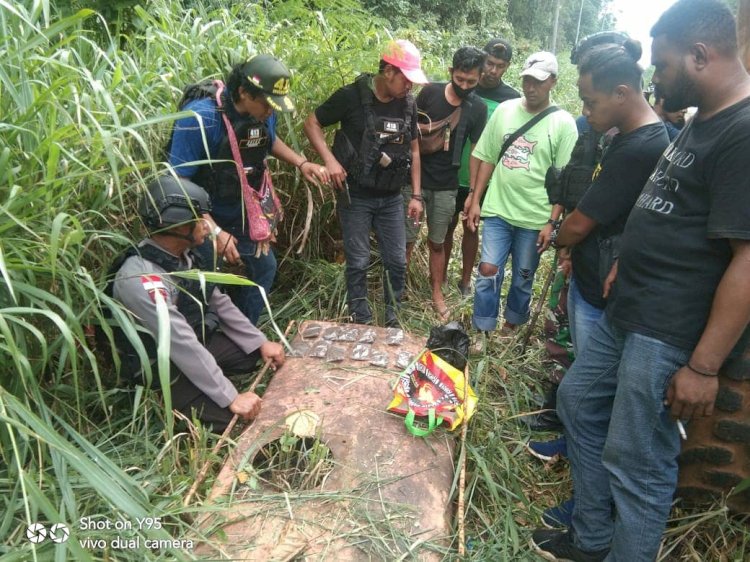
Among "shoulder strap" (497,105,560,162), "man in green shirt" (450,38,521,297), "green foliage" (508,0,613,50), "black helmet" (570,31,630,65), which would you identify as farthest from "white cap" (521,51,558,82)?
"green foliage" (508,0,613,50)

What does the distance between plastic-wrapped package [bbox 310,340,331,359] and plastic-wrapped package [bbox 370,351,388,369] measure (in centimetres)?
25

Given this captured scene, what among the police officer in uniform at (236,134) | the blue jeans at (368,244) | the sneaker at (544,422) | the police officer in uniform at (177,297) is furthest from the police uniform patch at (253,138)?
the sneaker at (544,422)

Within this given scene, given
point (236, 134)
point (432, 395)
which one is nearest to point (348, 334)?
point (432, 395)

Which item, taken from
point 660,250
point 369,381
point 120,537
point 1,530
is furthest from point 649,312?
point 1,530

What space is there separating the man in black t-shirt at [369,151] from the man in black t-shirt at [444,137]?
0.40 meters

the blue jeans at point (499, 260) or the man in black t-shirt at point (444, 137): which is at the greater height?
the man in black t-shirt at point (444, 137)

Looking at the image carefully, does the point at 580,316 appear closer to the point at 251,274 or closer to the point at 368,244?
the point at 368,244

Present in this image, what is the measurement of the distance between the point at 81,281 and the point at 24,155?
20.6 inches

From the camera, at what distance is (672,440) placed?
1.73 metres

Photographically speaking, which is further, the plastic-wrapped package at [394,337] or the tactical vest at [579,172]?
the plastic-wrapped package at [394,337]

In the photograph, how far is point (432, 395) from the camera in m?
2.37

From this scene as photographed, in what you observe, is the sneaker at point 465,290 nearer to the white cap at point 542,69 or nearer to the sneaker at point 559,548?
the white cap at point 542,69

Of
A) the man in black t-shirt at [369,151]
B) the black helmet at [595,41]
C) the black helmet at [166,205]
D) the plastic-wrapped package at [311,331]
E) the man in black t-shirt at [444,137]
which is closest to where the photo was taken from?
the black helmet at [166,205]

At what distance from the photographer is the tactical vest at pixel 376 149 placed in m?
3.23
